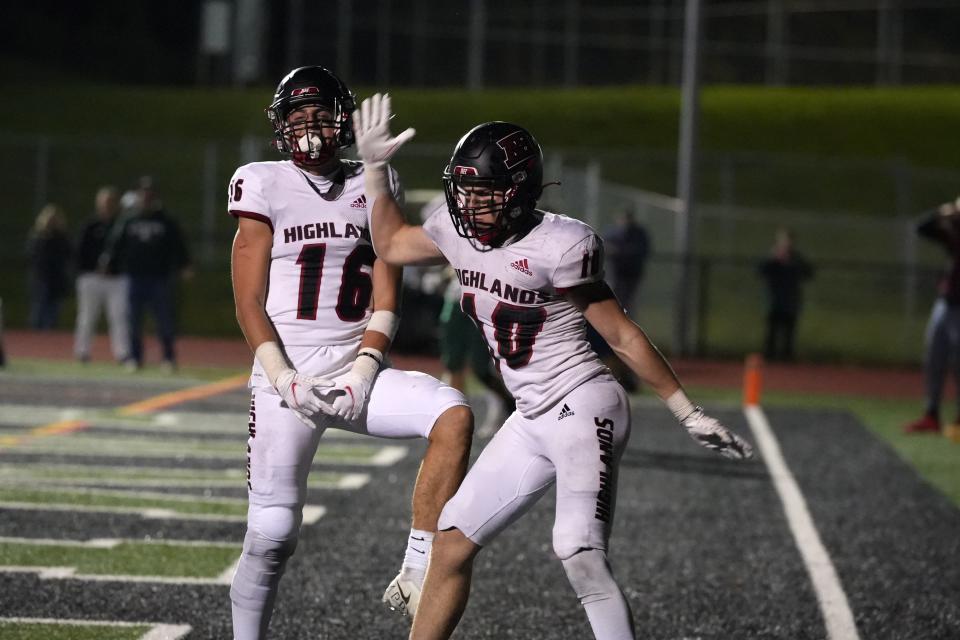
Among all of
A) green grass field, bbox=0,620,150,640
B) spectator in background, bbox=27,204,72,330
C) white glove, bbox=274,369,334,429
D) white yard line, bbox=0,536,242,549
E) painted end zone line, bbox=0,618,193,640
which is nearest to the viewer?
white glove, bbox=274,369,334,429

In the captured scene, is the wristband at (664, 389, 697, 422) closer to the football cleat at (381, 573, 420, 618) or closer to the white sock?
the white sock

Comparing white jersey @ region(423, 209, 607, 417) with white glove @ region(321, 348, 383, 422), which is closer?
white jersey @ region(423, 209, 607, 417)

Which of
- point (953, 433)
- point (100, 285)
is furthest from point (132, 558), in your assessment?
point (100, 285)

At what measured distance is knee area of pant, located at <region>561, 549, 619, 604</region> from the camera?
4.25 meters

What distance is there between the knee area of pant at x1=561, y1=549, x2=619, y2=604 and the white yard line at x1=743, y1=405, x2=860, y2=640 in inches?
65.9

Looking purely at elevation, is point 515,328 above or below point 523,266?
below

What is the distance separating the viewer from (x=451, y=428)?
4.58 m

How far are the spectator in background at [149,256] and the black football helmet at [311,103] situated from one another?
1050 cm

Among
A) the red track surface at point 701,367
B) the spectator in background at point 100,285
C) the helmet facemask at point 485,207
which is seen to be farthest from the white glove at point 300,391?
the spectator in background at point 100,285

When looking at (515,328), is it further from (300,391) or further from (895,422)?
(895,422)

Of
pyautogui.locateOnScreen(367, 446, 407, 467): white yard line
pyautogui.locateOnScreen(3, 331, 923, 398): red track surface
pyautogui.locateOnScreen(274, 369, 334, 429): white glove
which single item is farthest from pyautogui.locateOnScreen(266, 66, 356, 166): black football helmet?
pyautogui.locateOnScreen(3, 331, 923, 398): red track surface

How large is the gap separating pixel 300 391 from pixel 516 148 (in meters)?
0.98

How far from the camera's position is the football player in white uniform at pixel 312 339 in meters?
4.60

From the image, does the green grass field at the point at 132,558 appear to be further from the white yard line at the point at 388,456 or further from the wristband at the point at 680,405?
the white yard line at the point at 388,456
